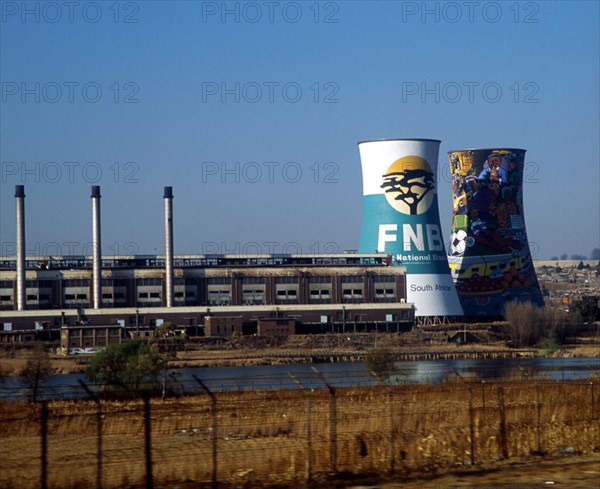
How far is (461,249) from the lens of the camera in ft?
143

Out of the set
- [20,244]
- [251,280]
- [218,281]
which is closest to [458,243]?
[251,280]

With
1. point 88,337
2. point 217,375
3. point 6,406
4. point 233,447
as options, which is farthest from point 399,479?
point 88,337

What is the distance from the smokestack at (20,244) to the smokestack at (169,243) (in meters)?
5.46

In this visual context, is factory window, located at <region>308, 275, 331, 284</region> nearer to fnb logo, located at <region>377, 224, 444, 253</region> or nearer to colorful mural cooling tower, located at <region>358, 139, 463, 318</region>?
colorful mural cooling tower, located at <region>358, 139, 463, 318</region>

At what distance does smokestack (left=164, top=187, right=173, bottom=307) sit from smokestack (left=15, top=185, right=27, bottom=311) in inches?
215

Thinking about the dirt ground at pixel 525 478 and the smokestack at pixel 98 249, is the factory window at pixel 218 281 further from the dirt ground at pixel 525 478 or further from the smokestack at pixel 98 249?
the dirt ground at pixel 525 478

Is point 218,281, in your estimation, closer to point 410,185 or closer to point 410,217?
point 410,217

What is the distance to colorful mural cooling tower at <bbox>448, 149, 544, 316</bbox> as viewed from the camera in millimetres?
41469

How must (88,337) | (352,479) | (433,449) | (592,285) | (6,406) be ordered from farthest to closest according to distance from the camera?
1. (592,285)
2. (88,337)
3. (6,406)
4. (433,449)
5. (352,479)

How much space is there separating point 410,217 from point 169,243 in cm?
953

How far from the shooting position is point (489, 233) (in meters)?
42.2

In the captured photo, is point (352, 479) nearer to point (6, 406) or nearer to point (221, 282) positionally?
point (6, 406)

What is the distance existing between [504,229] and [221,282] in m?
11.6

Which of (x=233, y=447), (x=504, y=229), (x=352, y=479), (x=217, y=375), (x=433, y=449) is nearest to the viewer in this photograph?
(x=352, y=479)
